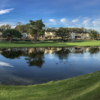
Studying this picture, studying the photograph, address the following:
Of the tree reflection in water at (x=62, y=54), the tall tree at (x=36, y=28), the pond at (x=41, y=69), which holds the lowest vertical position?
the pond at (x=41, y=69)

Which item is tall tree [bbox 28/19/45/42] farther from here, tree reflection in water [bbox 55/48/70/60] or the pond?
the pond

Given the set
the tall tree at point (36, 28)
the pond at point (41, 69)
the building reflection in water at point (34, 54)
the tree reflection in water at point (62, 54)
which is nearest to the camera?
the pond at point (41, 69)

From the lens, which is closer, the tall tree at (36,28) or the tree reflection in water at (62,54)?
the tree reflection in water at (62,54)

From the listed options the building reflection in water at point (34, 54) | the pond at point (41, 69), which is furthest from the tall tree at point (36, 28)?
the pond at point (41, 69)

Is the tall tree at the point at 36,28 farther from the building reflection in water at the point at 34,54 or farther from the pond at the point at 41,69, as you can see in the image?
the pond at the point at 41,69

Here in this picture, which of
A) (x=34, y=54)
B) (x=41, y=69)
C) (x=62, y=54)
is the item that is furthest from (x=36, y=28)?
(x=41, y=69)

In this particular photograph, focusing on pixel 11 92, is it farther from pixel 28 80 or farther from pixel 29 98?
pixel 28 80

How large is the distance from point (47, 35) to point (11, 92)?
87666mm

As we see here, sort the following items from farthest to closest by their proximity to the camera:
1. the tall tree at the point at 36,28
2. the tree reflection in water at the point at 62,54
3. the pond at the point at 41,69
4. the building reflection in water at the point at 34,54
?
the tall tree at the point at 36,28, the tree reflection in water at the point at 62,54, the building reflection in water at the point at 34,54, the pond at the point at 41,69

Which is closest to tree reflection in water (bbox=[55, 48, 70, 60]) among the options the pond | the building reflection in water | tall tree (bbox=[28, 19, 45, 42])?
the building reflection in water

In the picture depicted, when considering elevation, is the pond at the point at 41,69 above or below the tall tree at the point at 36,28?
below

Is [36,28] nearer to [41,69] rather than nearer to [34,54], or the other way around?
[34,54]

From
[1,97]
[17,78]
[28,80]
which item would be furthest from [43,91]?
[17,78]

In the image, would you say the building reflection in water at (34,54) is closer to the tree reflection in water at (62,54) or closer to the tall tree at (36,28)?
the tree reflection in water at (62,54)
